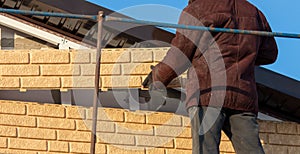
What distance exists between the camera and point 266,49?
5.78 meters

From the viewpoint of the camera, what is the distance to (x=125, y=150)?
22.6ft

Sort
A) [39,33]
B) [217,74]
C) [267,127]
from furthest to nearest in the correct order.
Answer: [39,33]
[267,127]
[217,74]

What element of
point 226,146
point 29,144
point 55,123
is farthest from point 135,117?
point 29,144

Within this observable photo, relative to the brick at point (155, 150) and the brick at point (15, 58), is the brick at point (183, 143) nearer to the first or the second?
the brick at point (155, 150)

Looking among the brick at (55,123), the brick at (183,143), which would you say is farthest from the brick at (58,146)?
the brick at (183,143)

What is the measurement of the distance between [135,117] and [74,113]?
1.78 ft

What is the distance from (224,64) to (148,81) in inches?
36.5

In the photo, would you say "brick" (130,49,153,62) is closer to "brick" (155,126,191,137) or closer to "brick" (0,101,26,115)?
"brick" (155,126,191,137)

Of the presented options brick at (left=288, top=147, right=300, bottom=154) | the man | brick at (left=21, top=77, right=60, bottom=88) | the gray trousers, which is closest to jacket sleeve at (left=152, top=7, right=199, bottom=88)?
the man

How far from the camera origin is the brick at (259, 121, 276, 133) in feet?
23.5

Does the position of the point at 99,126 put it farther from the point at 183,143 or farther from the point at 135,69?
the point at 183,143

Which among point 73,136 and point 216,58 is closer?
point 216,58

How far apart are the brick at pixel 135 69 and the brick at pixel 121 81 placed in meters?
0.05

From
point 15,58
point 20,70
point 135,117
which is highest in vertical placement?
point 15,58
